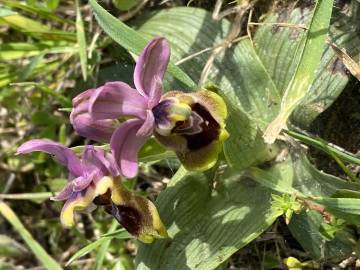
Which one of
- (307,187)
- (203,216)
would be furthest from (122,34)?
(307,187)

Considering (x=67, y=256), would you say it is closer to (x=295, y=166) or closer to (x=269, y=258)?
(x=269, y=258)

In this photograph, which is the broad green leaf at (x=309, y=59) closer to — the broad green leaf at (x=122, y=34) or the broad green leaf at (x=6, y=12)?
the broad green leaf at (x=122, y=34)

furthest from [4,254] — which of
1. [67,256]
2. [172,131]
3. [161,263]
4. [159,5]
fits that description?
[172,131]

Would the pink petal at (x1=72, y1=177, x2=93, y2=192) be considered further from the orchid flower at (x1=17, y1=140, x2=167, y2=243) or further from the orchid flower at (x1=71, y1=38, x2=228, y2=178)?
the orchid flower at (x1=71, y1=38, x2=228, y2=178)

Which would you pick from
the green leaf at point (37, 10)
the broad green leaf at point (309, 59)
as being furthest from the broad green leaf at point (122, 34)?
the green leaf at point (37, 10)

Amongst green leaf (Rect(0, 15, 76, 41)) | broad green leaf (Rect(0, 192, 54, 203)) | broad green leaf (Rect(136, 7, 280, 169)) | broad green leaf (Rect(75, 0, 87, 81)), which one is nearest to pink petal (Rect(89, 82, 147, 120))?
broad green leaf (Rect(136, 7, 280, 169))
